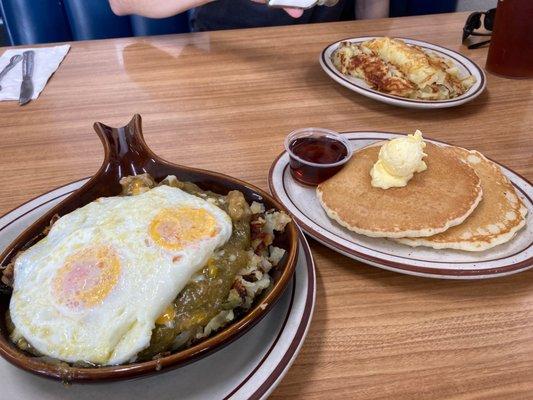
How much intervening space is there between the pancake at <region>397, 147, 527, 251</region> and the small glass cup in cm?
31

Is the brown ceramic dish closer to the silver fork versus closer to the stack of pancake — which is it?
the stack of pancake

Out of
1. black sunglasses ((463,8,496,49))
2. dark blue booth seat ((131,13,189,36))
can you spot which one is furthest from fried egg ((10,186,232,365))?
dark blue booth seat ((131,13,189,36))

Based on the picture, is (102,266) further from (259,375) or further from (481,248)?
(481,248)

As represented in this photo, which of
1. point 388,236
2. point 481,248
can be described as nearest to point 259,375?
point 388,236

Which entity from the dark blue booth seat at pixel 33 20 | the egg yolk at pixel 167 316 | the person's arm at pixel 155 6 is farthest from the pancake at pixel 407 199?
the dark blue booth seat at pixel 33 20

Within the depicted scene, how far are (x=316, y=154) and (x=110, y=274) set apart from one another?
0.74 m

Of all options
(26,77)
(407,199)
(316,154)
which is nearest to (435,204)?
(407,199)

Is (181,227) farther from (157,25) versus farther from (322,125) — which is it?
(157,25)

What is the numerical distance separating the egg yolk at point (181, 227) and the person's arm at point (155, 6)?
163cm

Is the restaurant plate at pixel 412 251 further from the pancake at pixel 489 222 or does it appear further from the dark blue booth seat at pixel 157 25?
the dark blue booth seat at pixel 157 25

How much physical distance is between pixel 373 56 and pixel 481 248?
3.80 feet

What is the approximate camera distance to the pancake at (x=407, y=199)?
43.6 inches

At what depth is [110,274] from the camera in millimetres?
829

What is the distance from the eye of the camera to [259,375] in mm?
792
